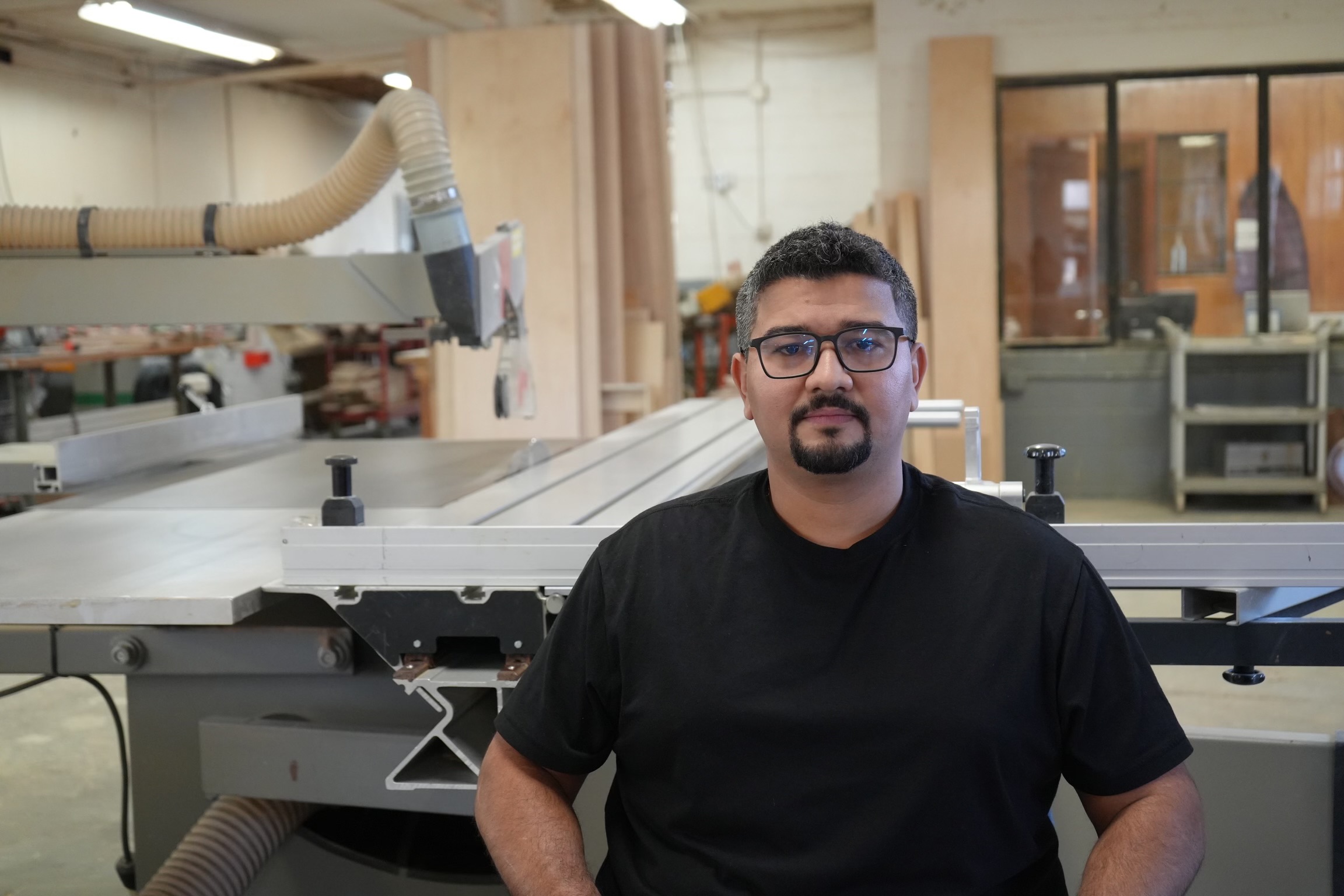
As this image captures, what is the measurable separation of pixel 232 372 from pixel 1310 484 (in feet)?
22.8

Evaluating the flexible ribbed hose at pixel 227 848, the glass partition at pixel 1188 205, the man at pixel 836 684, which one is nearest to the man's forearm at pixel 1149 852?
the man at pixel 836 684

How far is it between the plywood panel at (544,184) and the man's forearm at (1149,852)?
12.9ft

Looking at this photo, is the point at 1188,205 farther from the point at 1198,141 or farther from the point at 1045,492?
the point at 1045,492

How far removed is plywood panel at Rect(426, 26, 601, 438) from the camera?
496 centimetres

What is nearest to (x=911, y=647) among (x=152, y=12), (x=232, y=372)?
(x=152, y=12)

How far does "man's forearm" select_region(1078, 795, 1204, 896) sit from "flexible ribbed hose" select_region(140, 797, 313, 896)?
1251 millimetres

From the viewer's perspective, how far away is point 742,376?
1327 millimetres

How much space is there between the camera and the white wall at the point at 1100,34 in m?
6.31

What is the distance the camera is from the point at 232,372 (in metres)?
8.83

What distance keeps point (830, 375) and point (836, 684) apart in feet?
0.99

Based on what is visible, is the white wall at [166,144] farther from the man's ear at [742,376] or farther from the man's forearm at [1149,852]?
the man's forearm at [1149,852]

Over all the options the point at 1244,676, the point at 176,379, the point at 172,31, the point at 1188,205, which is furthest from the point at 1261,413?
the point at 176,379

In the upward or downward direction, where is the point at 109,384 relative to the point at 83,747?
upward

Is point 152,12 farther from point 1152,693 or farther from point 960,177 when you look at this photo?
point 1152,693
